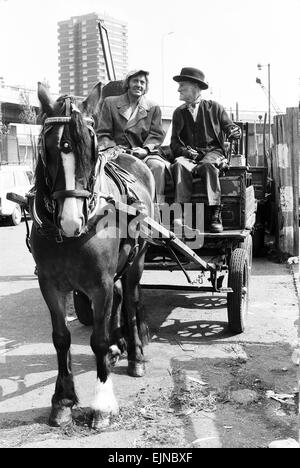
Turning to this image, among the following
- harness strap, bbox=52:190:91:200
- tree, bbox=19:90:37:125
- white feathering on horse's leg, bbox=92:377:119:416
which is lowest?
white feathering on horse's leg, bbox=92:377:119:416

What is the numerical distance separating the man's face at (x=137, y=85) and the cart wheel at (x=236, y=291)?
76.3 inches

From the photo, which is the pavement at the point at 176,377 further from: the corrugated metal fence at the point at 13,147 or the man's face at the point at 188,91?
the corrugated metal fence at the point at 13,147

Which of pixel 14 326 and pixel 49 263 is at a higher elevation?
pixel 49 263

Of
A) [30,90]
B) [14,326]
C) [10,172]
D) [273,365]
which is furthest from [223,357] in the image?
[30,90]

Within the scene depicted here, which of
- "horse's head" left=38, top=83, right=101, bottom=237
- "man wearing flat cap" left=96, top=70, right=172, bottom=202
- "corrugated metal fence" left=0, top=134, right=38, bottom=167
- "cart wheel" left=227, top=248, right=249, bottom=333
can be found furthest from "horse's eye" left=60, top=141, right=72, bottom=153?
"corrugated metal fence" left=0, top=134, right=38, bottom=167

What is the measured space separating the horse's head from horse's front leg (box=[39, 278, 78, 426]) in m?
0.62

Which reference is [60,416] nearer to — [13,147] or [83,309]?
[83,309]

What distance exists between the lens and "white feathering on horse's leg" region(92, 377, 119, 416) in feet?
12.0

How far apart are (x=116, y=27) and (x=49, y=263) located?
5842 millimetres

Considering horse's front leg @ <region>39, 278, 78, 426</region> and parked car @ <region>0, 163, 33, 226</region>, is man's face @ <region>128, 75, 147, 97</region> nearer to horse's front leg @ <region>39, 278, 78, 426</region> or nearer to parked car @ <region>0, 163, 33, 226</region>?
horse's front leg @ <region>39, 278, 78, 426</region>

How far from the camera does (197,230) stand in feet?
17.4

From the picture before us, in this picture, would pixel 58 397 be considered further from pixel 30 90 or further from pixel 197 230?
pixel 30 90

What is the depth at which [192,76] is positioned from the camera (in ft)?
19.0
